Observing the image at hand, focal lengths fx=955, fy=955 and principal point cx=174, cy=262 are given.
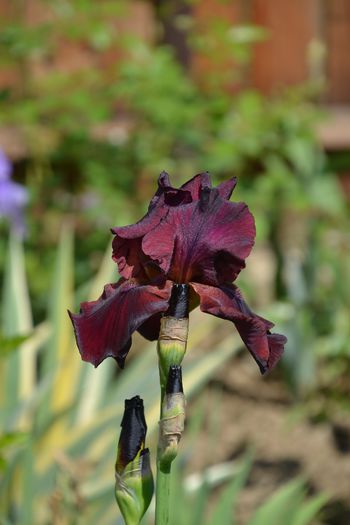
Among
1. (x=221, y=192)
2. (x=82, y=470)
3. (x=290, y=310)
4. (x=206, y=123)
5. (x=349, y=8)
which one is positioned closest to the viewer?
(x=221, y=192)

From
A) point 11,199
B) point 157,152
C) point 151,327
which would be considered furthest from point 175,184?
point 151,327

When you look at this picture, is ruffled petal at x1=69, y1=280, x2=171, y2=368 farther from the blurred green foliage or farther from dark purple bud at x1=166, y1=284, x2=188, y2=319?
the blurred green foliage

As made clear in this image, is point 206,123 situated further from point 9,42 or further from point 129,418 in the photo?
point 129,418

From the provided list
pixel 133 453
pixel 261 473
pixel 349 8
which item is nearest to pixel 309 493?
pixel 261 473

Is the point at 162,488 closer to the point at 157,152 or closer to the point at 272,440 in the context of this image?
the point at 272,440

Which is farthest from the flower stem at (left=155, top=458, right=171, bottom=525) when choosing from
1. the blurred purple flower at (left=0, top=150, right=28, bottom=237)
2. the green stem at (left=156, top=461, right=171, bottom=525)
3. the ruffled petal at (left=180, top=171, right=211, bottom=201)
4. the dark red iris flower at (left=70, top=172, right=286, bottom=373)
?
the blurred purple flower at (left=0, top=150, right=28, bottom=237)

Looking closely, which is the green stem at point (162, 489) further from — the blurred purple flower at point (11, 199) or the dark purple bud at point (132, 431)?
the blurred purple flower at point (11, 199)
